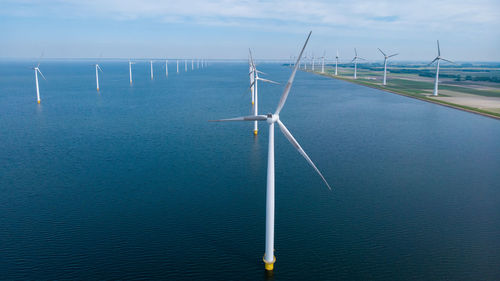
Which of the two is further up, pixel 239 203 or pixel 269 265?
pixel 239 203

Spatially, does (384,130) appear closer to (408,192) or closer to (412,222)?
(408,192)

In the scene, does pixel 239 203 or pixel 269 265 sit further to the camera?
pixel 239 203

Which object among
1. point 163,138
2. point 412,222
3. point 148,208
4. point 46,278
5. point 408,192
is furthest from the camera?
point 163,138

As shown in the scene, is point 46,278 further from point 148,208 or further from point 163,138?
point 163,138

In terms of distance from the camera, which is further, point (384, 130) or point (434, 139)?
point (384, 130)

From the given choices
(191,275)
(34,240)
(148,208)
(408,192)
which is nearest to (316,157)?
(408,192)

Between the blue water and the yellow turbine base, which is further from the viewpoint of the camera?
the blue water

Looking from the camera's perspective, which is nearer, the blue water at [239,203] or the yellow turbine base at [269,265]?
the yellow turbine base at [269,265]

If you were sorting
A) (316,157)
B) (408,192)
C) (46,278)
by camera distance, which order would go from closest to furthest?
(46,278) → (408,192) → (316,157)
